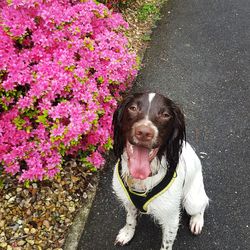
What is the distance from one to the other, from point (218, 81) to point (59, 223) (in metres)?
3.51

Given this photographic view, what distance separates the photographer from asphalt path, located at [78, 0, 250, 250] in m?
3.88

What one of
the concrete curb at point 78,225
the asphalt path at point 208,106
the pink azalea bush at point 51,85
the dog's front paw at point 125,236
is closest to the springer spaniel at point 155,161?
the dog's front paw at point 125,236

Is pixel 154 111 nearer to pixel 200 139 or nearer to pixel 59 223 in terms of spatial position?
pixel 59 223

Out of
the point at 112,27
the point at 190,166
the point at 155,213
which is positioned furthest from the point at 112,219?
the point at 112,27

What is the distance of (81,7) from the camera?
414 centimetres

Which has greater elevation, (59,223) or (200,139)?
(59,223)

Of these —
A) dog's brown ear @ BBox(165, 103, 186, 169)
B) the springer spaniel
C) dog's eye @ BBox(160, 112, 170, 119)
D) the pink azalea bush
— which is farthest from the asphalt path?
dog's eye @ BBox(160, 112, 170, 119)

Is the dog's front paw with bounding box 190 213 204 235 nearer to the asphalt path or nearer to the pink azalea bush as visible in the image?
the asphalt path

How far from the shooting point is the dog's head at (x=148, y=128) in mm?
2582

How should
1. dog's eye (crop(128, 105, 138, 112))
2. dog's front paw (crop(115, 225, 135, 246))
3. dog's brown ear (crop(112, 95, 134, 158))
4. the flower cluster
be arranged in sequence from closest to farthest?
dog's eye (crop(128, 105, 138, 112))
dog's brown ear (crop(112, 95, 134, 158))
dog's front paw (crop(115, 225, 135, 246))
the flower cluster

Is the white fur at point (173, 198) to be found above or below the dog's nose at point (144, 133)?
below

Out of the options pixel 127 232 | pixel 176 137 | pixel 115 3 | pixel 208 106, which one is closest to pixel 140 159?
pixel 176 137

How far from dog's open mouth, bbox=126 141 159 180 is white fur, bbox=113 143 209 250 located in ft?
0.46

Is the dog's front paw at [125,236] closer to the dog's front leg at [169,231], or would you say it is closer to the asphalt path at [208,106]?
the asphalt path at [208,106]
